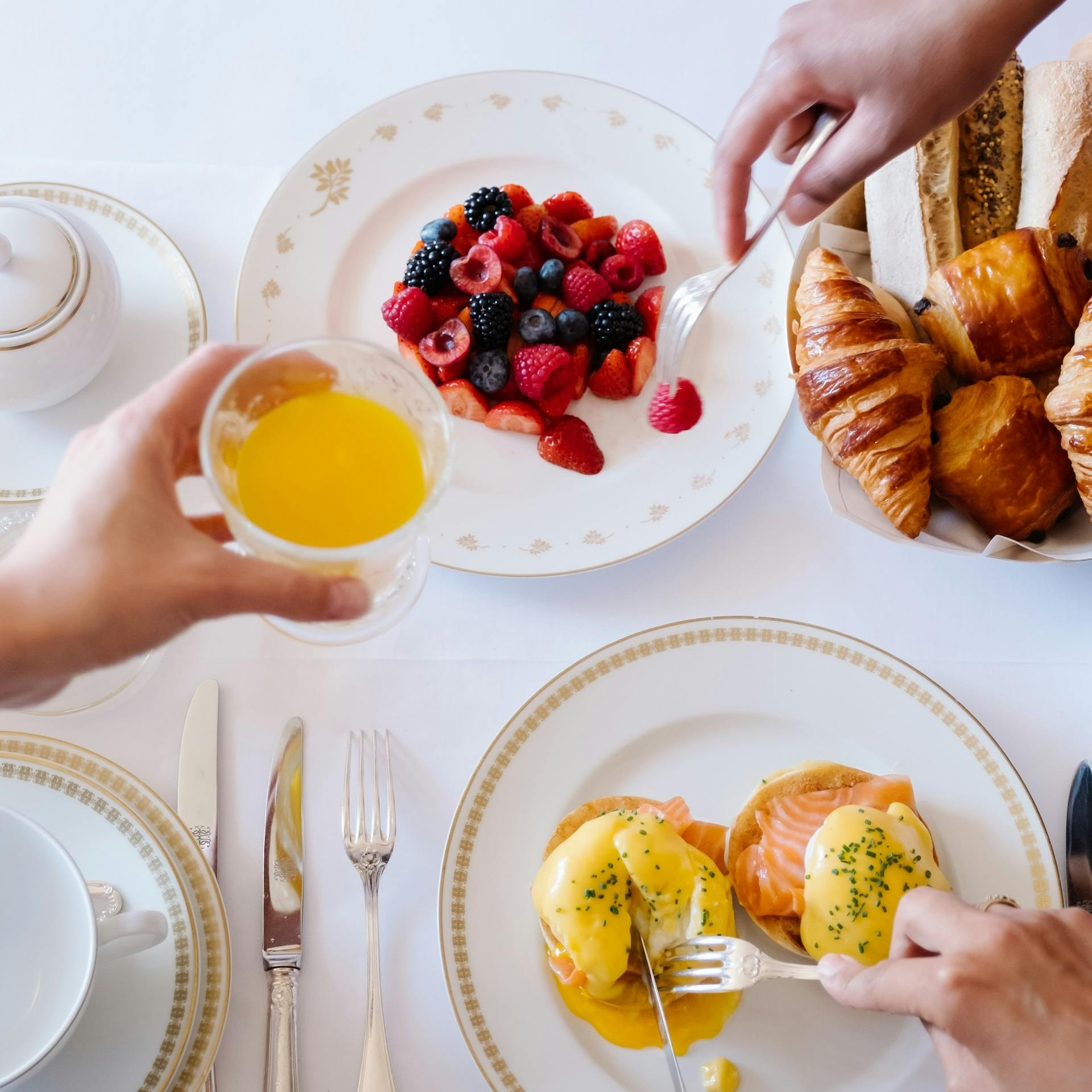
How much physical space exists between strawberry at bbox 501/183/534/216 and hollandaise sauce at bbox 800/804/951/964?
108 centimetres

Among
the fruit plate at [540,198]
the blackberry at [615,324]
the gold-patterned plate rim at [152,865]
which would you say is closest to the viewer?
the gold-patterned plate rim at [152,865]

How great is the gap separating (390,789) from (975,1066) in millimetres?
737

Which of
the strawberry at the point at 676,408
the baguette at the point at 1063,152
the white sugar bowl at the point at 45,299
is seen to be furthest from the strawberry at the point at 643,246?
the white sugar bowl at the point at 45,299

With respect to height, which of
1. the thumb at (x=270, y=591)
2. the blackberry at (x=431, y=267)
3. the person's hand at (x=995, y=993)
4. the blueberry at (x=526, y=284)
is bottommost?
the person's hand at (x=995, y=993)

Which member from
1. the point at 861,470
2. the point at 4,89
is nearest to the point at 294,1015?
the point at 861,470

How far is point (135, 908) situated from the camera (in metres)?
1.12

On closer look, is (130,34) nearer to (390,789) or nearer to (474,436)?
(474,436)

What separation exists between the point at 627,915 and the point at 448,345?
0.89 m

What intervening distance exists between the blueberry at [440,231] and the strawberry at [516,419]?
0.31m

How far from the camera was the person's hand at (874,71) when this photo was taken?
44.6 inches

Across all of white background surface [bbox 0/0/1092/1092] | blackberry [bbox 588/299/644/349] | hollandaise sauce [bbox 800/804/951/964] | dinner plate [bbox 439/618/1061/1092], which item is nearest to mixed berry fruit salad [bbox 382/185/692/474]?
blackberry [bbox 588/299/644/349]

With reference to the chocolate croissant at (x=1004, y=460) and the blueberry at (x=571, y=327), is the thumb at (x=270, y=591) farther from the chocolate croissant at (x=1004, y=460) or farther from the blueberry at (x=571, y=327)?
the chocolate croissant at (x=1004, y=460)

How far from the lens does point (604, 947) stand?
1.12m

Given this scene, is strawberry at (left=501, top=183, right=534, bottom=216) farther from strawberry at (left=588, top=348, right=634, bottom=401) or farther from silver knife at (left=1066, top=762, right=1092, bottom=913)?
silver knife at (left=1066, top=762, right=1092, bottom=913)
